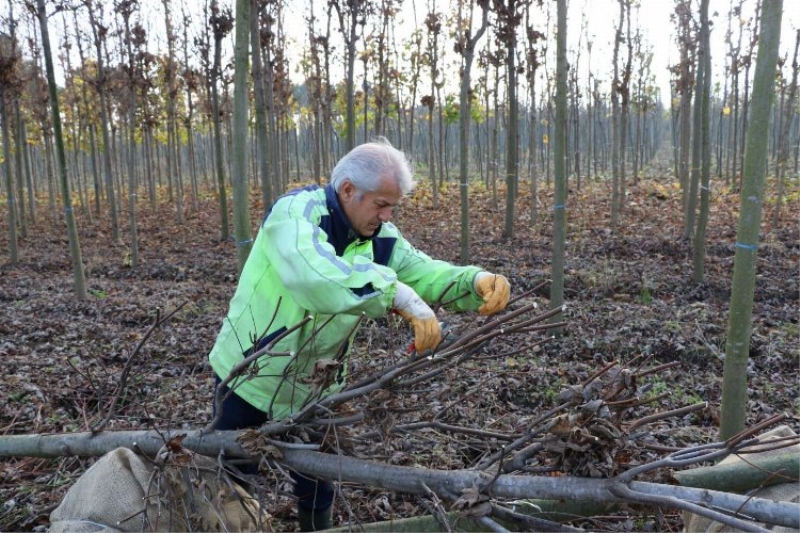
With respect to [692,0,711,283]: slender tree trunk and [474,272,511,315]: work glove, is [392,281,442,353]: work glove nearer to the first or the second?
[474,272,511,315]: work glove

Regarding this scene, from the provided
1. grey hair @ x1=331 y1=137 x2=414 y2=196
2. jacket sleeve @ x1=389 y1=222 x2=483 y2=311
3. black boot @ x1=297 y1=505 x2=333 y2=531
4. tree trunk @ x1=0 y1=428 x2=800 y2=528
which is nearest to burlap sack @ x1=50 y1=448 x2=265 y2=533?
tree trunk @ x1=0 y1=428 x2=800 y2=528

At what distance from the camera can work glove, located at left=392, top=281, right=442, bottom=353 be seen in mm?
2143

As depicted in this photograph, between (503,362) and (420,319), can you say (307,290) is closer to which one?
(420,319)

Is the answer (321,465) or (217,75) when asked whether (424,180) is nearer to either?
(217,75)

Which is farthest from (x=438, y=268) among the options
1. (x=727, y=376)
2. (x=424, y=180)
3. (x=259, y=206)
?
(x=424, y=180)

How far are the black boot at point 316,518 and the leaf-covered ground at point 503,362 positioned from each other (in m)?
0.27

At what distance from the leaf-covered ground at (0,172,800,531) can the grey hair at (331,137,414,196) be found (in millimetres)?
948

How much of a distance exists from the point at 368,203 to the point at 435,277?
514 millimetres

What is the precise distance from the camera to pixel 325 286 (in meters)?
2.10

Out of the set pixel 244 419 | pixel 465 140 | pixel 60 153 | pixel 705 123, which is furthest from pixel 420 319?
pixel 465 140

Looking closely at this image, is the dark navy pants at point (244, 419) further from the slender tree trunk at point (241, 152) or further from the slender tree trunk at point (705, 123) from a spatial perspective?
the slender tree trunk at point (705, 123)

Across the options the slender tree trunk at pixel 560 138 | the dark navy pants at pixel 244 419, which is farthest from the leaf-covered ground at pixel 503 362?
the slender tree trunk at pixel 560 138

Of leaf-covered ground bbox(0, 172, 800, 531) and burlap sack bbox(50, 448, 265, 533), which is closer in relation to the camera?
burlap sack bbox(50, 448, 265, 533)

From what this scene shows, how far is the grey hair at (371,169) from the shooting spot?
7.98ft
